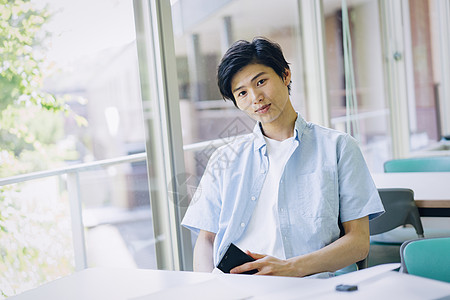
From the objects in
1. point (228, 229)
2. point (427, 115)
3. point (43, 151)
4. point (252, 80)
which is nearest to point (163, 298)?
point (228, 229)

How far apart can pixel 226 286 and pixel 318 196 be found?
538 millimetres

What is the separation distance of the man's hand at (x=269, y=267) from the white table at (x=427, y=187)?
93 cm

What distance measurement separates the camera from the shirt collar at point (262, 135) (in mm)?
1562

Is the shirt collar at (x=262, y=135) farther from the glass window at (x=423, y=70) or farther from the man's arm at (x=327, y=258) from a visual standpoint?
the glass window at (x=423, y=70)

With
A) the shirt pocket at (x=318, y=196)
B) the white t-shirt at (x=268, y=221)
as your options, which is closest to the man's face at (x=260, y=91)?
the white t-shirt at (x=268, y=221)

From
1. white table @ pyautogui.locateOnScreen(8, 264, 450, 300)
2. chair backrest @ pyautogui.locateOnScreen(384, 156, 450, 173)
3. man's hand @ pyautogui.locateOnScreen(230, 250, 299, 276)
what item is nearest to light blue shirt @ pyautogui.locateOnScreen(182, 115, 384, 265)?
man's hand @ pyautogui.locateOnScreen(230, 250, 299, 276)

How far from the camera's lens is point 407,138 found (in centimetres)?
513

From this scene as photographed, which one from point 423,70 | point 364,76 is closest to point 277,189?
point 364,76

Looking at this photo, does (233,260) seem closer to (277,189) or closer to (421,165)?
(277,189)

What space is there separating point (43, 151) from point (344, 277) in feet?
5.27

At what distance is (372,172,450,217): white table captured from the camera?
201 cm

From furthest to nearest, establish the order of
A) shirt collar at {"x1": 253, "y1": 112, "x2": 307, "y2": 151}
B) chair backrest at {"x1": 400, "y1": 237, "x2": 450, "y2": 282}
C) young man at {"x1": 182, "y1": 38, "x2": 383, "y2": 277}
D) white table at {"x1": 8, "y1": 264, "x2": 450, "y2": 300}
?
shirt collar at {"x1": 253, "y1": 112, "x2": 307, "y2": 151}, young man at {"x1": 182, "y1": 38, "x2": 383, "y2": 277}, chair backrest at {"x1": 400, "y1": 237, "x2": 450, "y2": 282}, white table at {"x1": 8, "y1": 264, "x2": 450, "y2": 300}

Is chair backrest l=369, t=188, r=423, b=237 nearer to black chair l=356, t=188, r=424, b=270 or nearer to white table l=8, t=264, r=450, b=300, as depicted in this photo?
black chair l=356, t=188, r=424, b=270

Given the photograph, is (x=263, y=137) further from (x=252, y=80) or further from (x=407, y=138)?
(x=407, y=138)
